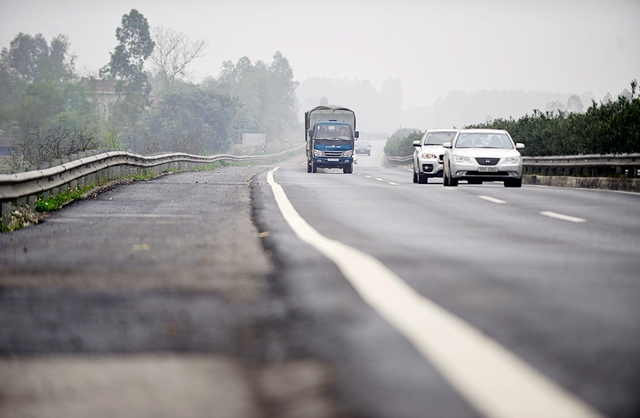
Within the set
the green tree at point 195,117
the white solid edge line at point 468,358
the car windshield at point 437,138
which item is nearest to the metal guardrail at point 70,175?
the white solid edge line at point 468,358

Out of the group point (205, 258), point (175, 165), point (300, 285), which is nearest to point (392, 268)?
point (300, 285)

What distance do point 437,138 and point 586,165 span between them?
652cm

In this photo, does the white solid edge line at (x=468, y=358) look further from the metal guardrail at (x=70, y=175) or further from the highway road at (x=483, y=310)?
the metal guardrail at (x=70, y=175)

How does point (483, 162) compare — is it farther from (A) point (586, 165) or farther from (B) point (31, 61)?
(B) point (31, 61)

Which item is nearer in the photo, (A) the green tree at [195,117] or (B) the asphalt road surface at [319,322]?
(B) the asphalt road surface at [319,322]

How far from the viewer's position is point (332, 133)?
45875mm

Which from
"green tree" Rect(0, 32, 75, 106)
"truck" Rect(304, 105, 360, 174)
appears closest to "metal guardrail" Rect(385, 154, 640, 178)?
"truck" Rect(304, 105, 360, 174)

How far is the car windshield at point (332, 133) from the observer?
4553 centimetres

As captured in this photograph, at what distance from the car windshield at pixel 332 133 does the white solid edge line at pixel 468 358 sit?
38445mm

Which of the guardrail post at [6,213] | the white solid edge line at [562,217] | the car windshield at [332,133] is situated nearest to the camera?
the guardrail post at [6,213]

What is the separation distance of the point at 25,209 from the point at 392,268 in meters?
7.74

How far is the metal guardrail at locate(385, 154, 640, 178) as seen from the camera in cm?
2509

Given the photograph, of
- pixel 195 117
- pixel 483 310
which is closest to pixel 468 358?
pixel 483 310

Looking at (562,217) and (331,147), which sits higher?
(562,217)
